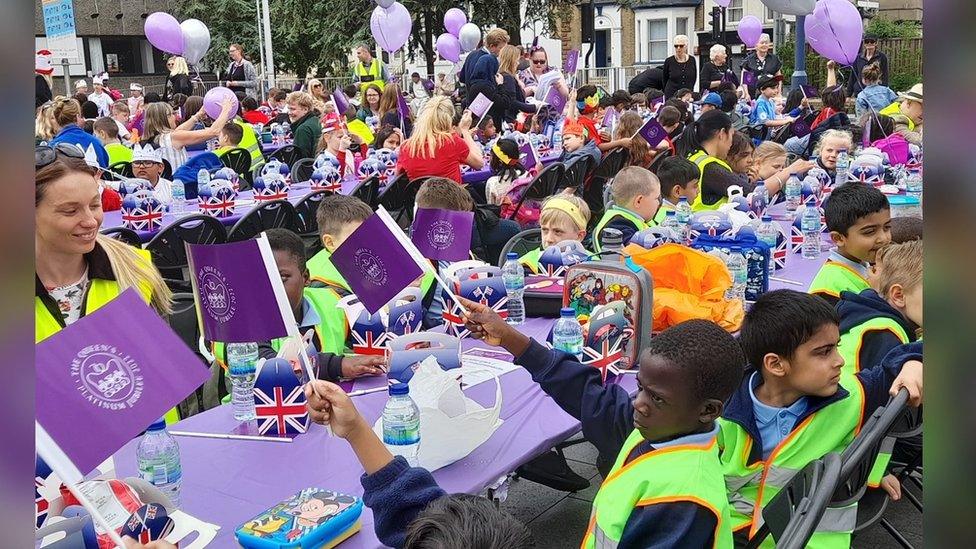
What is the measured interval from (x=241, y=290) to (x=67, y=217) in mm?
753

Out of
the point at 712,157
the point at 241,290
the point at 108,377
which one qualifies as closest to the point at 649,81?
the point at 712,157

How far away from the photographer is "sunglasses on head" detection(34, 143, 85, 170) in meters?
2.76

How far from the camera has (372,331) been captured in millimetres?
3291

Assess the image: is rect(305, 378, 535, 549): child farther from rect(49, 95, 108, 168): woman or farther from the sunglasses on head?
rect(49, 95, 108, 168): woman

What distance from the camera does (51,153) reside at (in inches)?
111

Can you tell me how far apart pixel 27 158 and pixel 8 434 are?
13cm

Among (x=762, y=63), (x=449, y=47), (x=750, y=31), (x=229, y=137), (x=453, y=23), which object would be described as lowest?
(x=229, y=137)

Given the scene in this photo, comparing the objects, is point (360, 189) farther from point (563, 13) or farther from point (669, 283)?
point (563, 13)

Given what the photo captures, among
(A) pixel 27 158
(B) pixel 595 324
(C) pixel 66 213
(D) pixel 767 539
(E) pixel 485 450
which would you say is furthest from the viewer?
(B) pixel 595 324

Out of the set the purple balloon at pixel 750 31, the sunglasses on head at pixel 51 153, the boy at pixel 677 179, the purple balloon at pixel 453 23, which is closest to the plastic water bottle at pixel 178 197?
the boy at pixel 677 179

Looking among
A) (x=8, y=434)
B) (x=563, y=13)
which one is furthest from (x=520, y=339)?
(x=563, y=13)

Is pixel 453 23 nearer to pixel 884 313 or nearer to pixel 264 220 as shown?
pixel 264 220

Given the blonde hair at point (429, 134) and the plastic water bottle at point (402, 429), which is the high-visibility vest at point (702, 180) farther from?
the plastic water bottle at point (402, 429)

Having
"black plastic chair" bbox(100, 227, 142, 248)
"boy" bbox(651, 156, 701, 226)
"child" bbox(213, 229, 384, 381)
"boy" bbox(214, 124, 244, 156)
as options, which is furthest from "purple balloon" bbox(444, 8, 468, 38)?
"child" bbox(213, 229, 384, 381)
